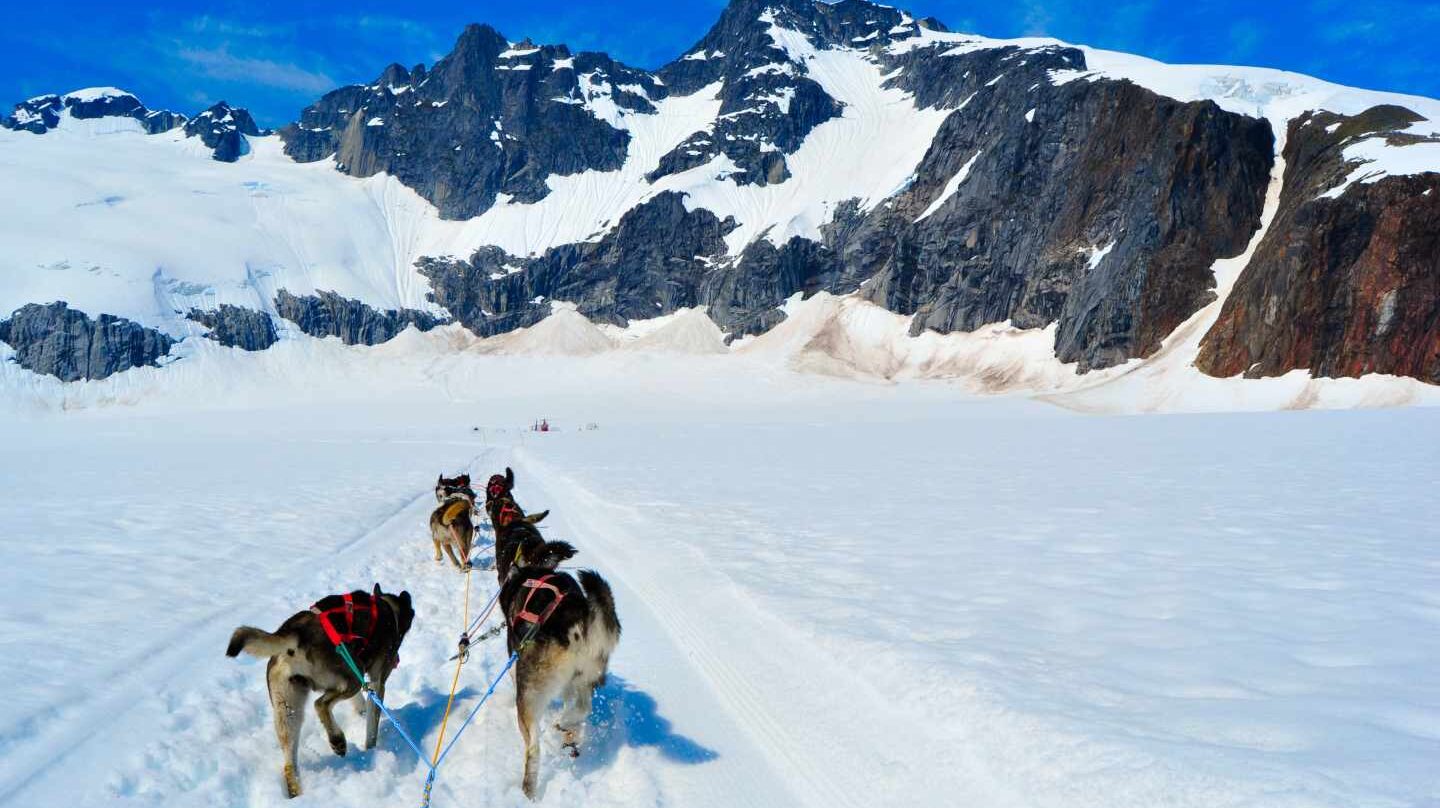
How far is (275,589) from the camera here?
9.05 metres

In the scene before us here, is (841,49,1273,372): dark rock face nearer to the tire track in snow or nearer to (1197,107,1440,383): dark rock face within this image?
(1197,107,1440,383): dark rock face

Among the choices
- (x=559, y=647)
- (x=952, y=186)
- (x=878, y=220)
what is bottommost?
(x=559, y=647)

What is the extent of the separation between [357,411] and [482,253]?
7515cm

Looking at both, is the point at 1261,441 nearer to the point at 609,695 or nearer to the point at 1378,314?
the point at 609,695

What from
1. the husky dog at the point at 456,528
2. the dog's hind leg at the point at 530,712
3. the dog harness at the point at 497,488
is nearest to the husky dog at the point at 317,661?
the dog's hind leg at the point at 530,712

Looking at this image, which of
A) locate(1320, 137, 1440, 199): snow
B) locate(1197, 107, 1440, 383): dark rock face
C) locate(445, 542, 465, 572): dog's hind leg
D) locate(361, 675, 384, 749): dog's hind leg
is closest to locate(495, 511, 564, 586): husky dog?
locate(361, 675, 384, 749): dog's hind leg

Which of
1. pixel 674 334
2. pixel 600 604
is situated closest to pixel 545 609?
pixel 600 604

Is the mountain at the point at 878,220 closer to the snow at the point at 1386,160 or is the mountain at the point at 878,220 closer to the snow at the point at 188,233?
the snow at the point at 1386,160

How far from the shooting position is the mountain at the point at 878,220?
74.1 meters

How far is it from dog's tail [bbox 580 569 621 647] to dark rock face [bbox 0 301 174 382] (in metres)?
166

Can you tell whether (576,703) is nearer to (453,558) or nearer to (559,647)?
(559,647)

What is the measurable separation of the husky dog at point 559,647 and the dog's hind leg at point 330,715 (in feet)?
3.78

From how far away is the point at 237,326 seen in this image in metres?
140

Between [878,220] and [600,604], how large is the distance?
5417 inches
